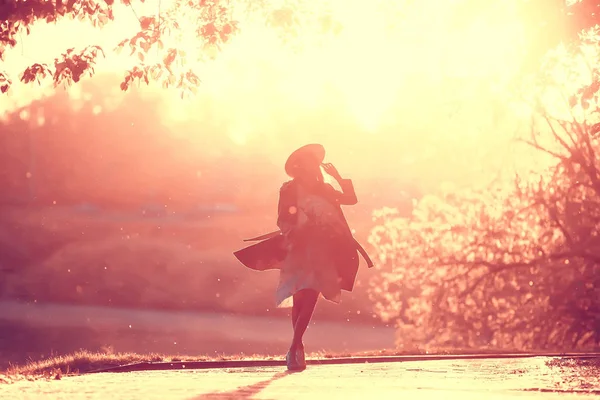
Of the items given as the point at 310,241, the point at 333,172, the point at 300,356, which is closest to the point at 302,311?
the point at 300,356

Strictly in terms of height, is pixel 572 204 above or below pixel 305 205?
above

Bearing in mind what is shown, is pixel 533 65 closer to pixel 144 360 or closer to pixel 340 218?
pixel 340 218

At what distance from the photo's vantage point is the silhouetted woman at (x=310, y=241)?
9.99m

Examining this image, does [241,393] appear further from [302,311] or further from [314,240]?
[314,240]

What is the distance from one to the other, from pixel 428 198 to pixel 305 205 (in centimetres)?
2158

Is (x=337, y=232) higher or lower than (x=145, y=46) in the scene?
lower

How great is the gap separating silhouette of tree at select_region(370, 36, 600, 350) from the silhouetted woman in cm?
1551

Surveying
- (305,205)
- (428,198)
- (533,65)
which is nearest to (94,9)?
(305,205)

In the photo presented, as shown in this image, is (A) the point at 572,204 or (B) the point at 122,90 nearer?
(B) the point at 122,90

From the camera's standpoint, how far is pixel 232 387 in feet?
25.0

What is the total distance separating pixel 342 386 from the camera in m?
7.90

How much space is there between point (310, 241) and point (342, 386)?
2.57 metres

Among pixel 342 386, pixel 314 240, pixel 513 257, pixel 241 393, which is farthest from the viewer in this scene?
pixel 513 257

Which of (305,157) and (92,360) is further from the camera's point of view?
(92,360)
